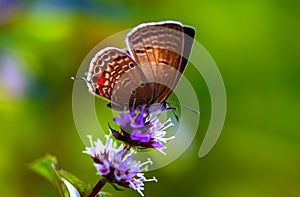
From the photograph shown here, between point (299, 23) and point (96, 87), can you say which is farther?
point (299, 23)

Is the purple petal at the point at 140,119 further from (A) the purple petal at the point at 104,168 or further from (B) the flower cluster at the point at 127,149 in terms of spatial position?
(A) the purple petal at the point at 104,168

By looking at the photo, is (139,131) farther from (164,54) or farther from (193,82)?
(193,82)

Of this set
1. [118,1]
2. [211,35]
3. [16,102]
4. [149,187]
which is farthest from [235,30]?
[16,102]

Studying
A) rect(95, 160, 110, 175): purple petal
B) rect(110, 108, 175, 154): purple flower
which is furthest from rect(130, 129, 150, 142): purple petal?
rect(95, 160, 110, 175): purple petal

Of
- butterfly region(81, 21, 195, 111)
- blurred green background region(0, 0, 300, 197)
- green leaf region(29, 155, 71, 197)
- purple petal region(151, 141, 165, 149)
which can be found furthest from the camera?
blurred green background region(0, 0, 300, 197)

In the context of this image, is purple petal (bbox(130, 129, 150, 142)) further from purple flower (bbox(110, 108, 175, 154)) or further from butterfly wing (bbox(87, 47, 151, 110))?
butterfly wing (bbox(87, 47, 151, 110))

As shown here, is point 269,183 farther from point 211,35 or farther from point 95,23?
point 95,23

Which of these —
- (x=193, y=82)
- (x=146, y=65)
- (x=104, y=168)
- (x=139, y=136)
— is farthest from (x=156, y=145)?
(x=193, y=82)
